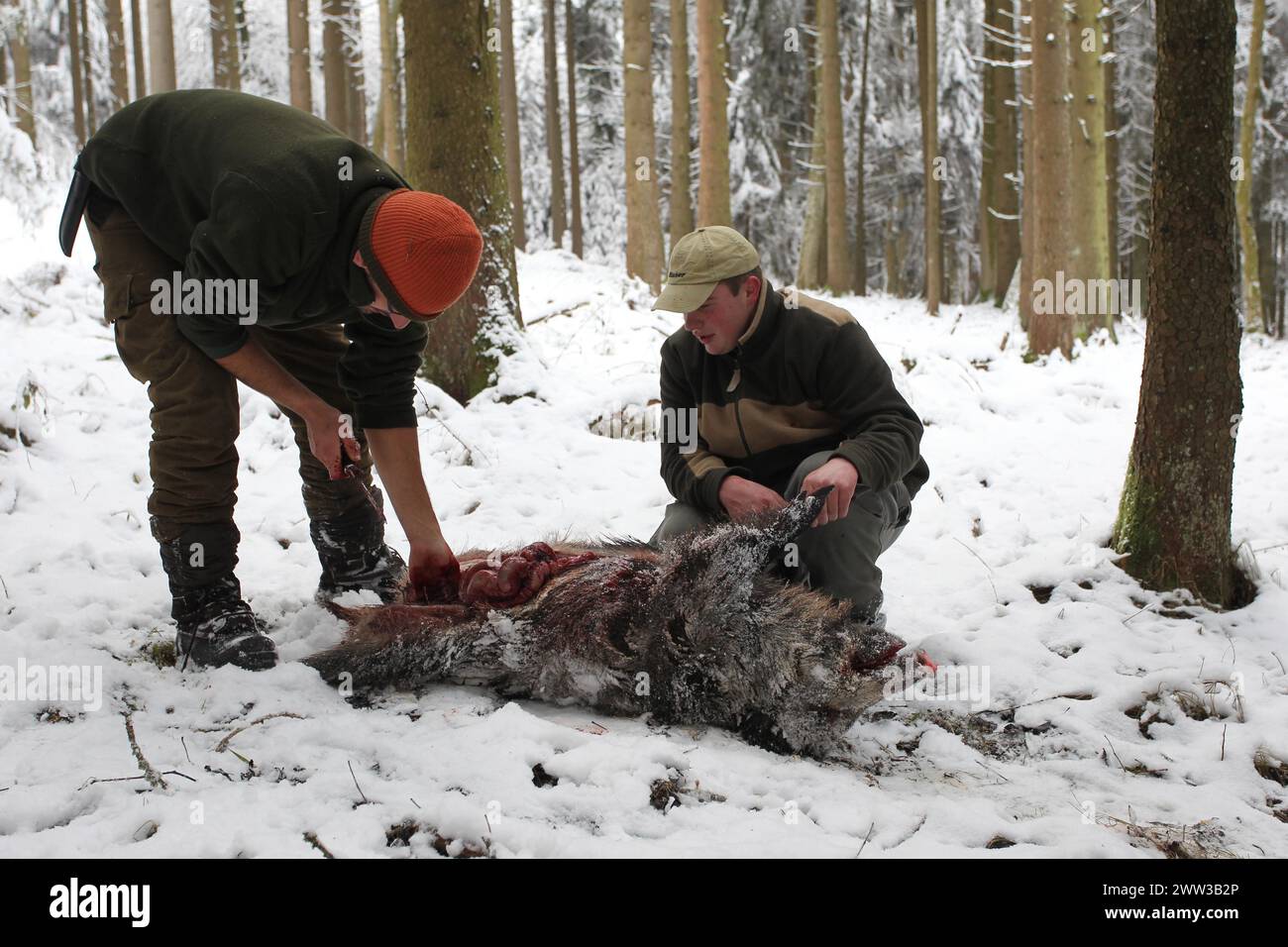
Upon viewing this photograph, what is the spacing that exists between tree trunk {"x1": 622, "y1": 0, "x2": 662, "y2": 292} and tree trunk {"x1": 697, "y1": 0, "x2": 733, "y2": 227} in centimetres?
110

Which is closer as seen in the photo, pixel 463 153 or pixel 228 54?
pixel 463 153

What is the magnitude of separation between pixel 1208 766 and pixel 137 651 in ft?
11.3

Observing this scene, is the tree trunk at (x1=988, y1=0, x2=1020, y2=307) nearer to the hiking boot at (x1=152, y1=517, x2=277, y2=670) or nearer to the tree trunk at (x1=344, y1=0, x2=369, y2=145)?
the tree trunk at (x1=344, y1=0, x2=369, y2=145)

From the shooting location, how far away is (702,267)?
3.32 meters

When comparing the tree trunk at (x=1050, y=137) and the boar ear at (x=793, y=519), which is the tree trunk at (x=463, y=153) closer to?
the boar ear at (x=793, y=519)

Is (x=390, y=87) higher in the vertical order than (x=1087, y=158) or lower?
higher

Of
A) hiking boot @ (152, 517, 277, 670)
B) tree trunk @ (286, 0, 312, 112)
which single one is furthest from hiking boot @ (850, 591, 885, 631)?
tree trunk @ (286, 0, 312, 112)

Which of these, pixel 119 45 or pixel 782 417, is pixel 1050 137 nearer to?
pixel 782 417

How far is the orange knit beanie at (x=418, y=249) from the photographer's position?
260 cm

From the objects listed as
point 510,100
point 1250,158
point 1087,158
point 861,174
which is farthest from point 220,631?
point 861,174

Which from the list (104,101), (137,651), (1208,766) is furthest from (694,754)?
(104,101)

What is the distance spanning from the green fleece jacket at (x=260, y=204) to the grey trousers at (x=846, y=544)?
129 centimetres

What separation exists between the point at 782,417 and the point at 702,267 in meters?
0.65

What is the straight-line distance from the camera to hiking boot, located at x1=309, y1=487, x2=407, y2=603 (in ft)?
12.0
